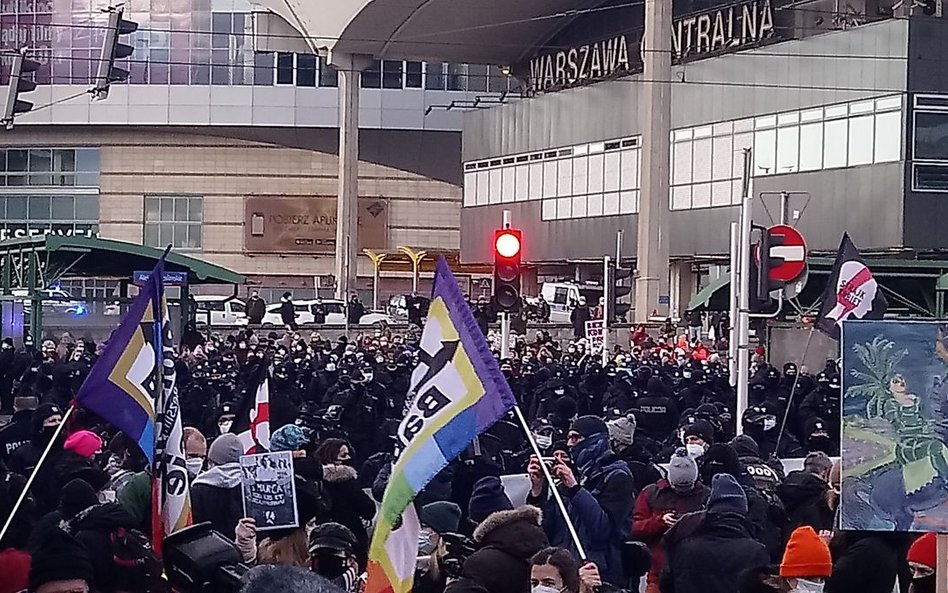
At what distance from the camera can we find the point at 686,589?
7273mm

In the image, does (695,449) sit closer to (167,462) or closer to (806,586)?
(167,462)

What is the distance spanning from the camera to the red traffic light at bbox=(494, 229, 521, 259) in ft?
48.9

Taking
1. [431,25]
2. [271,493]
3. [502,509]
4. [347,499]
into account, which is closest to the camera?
[502,509]

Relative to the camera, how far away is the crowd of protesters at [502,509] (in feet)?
21.4

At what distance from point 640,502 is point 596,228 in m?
41.8

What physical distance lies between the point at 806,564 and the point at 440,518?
193 cm

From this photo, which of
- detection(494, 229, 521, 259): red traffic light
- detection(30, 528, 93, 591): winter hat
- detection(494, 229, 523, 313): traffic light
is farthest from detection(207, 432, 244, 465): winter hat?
detection(494, 229, 521, 259): red traffic light

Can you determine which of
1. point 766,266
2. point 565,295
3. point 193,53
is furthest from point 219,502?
point 193,53

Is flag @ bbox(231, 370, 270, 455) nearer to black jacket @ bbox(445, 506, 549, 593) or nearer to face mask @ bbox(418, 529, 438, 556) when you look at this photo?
face mask @ bbox(418, 529, 438, 556)

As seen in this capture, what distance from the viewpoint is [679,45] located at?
4769cm

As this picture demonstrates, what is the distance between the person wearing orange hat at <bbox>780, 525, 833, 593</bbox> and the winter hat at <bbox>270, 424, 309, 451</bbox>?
14.5 ft

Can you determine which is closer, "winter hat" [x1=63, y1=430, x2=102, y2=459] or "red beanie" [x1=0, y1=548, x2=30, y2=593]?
"red beanie" [x1=0, y1=548, x2=30, y2=593]

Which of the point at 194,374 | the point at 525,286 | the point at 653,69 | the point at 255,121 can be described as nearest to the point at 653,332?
the point at 653,69

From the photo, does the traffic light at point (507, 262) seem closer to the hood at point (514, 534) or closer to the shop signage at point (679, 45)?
the hood at point (514, 534)
